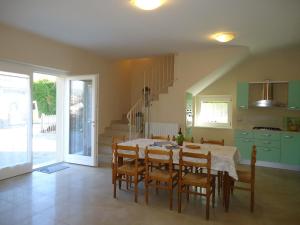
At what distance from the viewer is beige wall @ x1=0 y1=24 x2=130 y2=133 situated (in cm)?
393

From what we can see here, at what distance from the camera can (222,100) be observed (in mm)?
6199

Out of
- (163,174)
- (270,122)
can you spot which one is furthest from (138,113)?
(270,122)

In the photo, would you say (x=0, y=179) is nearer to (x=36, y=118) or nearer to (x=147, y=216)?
(x=147, y=216)

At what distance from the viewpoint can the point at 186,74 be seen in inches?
215

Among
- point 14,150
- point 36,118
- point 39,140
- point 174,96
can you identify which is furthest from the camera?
point 36,118

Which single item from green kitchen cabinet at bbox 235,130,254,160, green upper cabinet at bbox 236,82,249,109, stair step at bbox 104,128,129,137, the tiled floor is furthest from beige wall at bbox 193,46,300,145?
stair step at bbox 104,128,129,137

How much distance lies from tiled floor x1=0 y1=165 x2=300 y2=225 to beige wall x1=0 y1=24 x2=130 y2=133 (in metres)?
2.28

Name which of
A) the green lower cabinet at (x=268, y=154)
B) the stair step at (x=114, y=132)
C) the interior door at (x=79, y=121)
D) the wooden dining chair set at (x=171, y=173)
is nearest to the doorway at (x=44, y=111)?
the stair step at (x=114, y=132)

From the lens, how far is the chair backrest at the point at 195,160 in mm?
2707

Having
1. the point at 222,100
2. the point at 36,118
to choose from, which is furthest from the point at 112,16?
the point at 36,118

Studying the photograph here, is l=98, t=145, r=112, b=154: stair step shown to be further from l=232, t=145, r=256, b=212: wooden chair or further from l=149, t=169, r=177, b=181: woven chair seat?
l=232, t=145, r=256, b=212: wooden chair

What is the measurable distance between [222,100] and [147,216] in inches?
170

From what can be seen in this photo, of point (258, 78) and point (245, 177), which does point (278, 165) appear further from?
point (245, 177)

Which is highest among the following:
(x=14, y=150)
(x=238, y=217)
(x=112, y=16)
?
(x=112, y=16)
